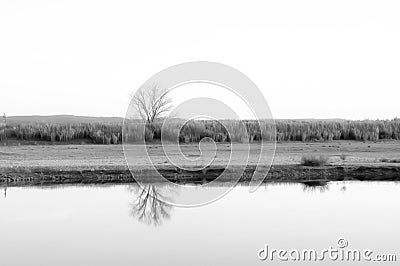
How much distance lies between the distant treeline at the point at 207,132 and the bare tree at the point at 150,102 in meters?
2.82

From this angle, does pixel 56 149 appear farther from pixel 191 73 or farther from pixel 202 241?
pixel 202 241

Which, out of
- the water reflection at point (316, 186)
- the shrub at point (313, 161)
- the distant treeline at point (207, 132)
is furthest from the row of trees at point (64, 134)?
the water reflection at point (316, 186)

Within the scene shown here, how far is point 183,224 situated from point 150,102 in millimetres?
31440

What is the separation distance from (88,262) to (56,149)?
22.4 metres

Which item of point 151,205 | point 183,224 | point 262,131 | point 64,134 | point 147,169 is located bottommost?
point 183,224

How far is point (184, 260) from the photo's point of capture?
1117 centimetres

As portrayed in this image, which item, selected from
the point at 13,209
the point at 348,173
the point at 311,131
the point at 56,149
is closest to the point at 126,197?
the point at 13,209

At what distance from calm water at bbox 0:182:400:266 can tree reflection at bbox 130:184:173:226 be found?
0.10 feet

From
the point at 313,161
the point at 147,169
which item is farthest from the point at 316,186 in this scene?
the point at 147,169

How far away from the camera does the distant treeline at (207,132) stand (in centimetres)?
3822

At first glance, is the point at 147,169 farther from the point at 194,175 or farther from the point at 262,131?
the point at 262,131

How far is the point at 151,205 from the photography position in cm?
1783

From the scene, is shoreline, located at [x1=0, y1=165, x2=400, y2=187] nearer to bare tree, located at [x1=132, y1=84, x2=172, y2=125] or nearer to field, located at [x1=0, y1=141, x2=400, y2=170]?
field, located at [x1=0, y1=141, x2=400, y2=170]

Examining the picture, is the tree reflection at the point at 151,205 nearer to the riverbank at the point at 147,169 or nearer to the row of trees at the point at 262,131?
the riverbank at the point at 147,169
